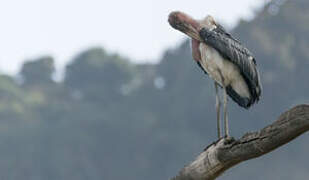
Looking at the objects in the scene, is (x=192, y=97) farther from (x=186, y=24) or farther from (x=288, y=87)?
(x=186, y=24)

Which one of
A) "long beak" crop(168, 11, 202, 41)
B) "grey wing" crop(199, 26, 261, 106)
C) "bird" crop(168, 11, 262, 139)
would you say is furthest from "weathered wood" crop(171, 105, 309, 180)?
"grey wing" crop(199, 26, 261, 106)

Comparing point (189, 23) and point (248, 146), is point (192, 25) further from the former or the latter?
point (248, 146)

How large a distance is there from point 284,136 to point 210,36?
8.84ft

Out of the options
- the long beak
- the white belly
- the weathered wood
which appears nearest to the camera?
the weathered wood

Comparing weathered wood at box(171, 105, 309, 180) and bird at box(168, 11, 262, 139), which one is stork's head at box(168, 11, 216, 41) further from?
weathered wood at box(171, 105, 309, 180)

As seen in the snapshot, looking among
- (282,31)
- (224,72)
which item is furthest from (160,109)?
(224,72)

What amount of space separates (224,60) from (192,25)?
57cm

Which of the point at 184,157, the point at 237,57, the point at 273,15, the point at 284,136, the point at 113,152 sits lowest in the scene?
the point at 284,136

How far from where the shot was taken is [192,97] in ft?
183

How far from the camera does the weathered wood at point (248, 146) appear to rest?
20.2 feet

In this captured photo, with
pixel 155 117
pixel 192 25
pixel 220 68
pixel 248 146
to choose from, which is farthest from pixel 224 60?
pixel 155 117

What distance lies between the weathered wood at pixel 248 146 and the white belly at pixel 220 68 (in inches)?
77.5

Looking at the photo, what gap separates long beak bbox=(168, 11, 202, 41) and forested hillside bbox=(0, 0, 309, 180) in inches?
1549

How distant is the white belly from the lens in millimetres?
8938
